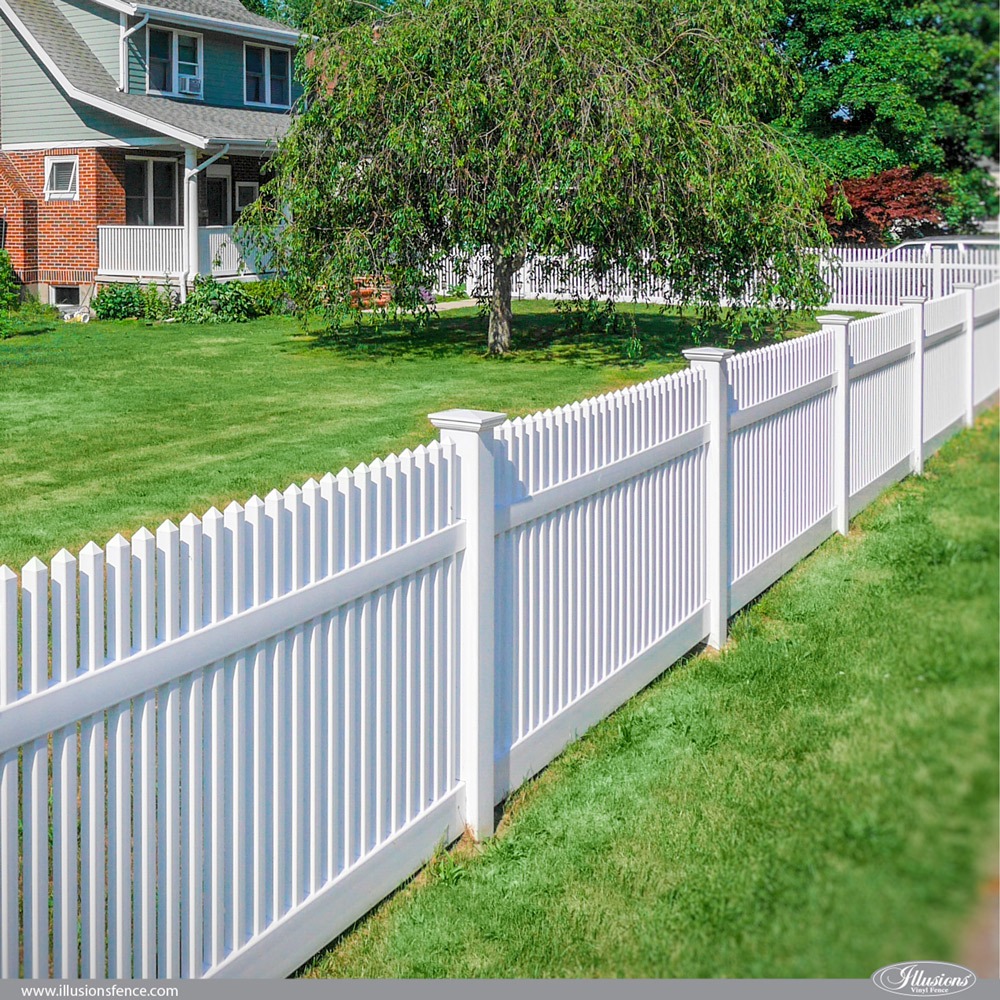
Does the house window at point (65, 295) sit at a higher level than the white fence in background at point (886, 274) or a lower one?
higher

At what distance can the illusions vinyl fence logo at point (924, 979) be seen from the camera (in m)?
1.30

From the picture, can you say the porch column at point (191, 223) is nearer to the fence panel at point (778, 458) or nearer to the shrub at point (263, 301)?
the shrub at point (263, 301)

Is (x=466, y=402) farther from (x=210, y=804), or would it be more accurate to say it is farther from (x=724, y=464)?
(x=210, y=804)

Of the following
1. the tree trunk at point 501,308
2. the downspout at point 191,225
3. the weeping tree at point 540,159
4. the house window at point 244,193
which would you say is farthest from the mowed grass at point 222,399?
the house window at point 244,193

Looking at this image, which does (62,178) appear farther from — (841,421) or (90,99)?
(841,421)

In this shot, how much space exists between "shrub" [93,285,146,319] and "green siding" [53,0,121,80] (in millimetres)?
6214

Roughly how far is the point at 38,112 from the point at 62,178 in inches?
52.8

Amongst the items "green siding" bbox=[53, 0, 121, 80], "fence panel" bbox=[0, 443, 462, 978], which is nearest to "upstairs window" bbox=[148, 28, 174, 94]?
"green siding" bbox=[53, 0, 121, 80]

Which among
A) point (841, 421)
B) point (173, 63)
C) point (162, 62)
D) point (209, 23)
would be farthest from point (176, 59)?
point (841, 421)

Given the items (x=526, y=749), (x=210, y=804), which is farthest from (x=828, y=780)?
(x=526, y=749)

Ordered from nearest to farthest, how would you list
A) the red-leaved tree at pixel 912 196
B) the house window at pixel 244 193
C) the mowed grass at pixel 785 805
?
the mowed grass at pixel 785 805, the red-leaved tree at pixel 912 196, the house window at pixel 244 193

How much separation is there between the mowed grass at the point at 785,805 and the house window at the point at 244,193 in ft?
75.7

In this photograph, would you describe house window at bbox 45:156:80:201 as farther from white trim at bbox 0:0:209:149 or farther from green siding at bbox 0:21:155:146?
white trim at bbox 0:0:209:149

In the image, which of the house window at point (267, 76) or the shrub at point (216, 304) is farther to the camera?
the house window at point (267, 76)
